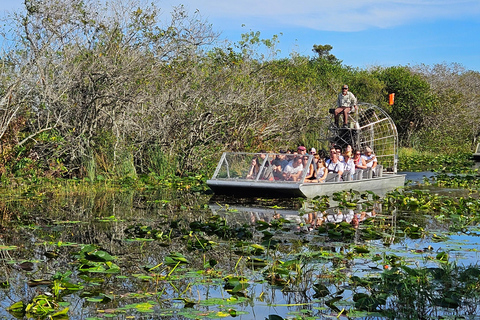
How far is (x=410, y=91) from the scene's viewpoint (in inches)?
1604

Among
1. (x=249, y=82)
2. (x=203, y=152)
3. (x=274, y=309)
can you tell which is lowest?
(x=274, y=309)

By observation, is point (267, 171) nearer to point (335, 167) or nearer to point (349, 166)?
point (335, 167)

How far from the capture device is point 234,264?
8.22 meters

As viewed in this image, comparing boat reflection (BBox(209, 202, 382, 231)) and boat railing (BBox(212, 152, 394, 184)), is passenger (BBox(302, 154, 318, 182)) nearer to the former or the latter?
boat railing (BBox(212, 152, 394, 184))

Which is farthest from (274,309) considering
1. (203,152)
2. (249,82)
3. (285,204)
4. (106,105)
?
(249,82)

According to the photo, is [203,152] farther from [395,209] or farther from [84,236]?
[84,236]

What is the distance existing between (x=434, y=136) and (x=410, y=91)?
351cm

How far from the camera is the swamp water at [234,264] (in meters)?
6.21

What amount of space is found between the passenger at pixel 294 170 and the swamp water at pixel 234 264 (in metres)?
1.78

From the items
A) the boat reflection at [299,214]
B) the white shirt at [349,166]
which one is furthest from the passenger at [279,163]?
the white shirt at [349,166]

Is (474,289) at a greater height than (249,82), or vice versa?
(249,82)

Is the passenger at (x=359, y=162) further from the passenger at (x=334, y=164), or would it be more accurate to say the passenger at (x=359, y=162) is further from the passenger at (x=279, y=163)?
the passenger at (x=279, y=163)

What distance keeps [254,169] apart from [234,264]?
304 inches

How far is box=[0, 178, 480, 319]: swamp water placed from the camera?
6.21 m
